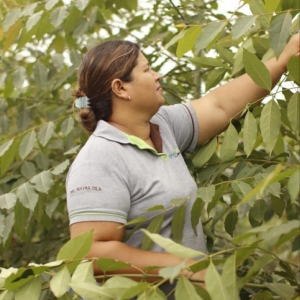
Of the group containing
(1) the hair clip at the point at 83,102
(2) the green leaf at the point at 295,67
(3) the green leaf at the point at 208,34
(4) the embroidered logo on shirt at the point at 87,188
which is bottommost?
(4) the embroidered logo on shirt at the point at 87,188

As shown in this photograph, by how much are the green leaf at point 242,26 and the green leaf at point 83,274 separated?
1.59 feet

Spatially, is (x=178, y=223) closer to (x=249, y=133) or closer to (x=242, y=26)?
(x=249, y=133)

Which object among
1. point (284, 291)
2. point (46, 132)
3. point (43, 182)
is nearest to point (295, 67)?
point (284, 291)

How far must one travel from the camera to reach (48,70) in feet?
7.99

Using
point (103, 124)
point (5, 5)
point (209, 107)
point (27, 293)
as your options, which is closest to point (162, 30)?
point (5, 5)

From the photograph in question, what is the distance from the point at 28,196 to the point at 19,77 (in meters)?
0.66

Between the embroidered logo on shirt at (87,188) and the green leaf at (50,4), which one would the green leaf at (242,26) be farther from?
the green leaf at (50,4)

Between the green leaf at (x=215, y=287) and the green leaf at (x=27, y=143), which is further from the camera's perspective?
the green leaf at (x=27, y=143)

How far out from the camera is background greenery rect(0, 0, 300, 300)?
3.48ft

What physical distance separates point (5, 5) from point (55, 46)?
24 cm

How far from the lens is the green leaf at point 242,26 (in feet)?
4.05

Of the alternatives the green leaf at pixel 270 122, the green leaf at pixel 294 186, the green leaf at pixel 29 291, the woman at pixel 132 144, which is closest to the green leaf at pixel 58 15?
the woman at pixel 132 144

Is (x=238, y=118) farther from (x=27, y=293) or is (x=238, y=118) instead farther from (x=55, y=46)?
(x=55, y=46)

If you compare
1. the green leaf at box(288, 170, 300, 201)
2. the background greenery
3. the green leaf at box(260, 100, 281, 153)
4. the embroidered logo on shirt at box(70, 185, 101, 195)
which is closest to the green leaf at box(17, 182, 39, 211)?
the background greenery
